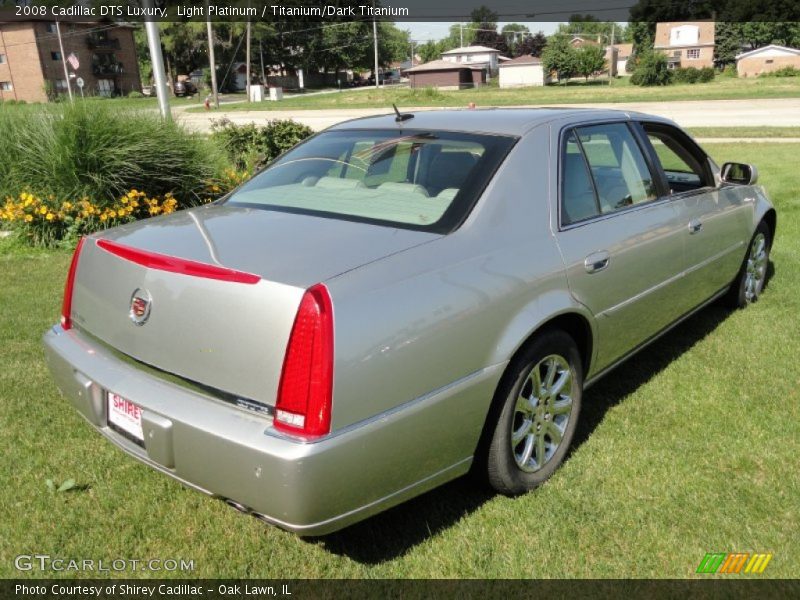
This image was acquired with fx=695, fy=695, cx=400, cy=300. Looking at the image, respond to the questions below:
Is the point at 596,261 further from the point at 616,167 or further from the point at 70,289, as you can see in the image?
the point at 70,289

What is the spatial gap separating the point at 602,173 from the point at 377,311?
1.84m

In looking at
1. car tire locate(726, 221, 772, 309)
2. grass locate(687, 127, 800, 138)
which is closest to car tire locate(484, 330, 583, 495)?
car tire locate(726, 221, 772, 309)

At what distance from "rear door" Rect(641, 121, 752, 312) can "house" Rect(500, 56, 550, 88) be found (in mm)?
66261

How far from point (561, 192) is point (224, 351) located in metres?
1.71

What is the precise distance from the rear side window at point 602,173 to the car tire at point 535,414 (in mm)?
623

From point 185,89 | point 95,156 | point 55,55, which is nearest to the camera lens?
point 95,156

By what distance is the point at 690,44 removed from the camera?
270 feet

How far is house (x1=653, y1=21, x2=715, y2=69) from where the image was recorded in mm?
81750

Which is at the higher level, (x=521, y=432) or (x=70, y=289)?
(x=70, y=289)

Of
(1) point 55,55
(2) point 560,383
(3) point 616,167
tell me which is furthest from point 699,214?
(1) point 55,55

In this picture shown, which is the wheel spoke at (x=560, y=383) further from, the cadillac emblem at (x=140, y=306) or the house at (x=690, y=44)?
the house at (x=690, y=44)

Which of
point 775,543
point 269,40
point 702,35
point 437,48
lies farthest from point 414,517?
point 437,48

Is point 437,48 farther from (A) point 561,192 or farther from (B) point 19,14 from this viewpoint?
(A) point 561,192

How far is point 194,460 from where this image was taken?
230 cm
